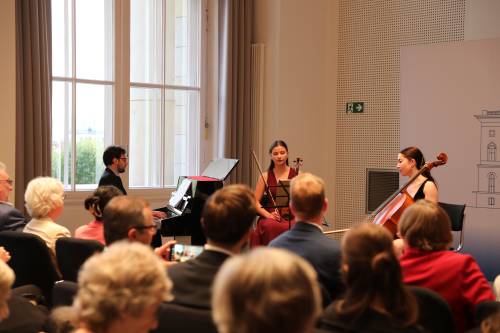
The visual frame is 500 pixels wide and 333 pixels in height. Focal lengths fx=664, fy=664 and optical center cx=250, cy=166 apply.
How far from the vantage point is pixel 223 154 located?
24.1 feet

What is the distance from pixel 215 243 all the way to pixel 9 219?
1.98m

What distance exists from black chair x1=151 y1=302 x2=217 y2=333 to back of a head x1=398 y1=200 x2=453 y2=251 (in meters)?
0.93

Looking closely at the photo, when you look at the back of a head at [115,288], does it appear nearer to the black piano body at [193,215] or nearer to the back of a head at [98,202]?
the back of a head at [98,202]

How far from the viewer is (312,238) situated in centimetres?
279

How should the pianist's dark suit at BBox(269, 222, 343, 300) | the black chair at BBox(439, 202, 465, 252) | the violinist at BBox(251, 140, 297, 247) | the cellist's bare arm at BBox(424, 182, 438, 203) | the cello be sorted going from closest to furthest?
1. the pianist's dark suit at BBox(269, 222, 343, 300)
2. the cello
3. the cellist's bare arm at BBox(424, 182, 438, 203)
4. the black chair at BBox(439, 202, 465, 252)
5. the violinist at BBox(251, 140, 297, 247)

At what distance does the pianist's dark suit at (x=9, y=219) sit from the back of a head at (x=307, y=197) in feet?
5.83

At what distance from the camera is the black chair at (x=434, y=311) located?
85.0 inches

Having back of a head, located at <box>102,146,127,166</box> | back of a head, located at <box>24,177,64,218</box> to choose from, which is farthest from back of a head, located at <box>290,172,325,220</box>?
back of a head, located at <box>102,146,127,166</box>

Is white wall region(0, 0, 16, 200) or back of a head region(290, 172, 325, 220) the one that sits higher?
white wall region(0, 0, 16, 200)

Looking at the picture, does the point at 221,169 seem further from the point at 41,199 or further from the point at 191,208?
the point at 41,199

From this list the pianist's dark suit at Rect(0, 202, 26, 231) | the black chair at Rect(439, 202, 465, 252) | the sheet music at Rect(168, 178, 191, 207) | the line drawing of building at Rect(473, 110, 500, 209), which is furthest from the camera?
the line drawing of building at Rect(473, 110, 500, 209)

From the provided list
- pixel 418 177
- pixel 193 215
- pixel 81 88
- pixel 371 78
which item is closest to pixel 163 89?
pixel 81 88

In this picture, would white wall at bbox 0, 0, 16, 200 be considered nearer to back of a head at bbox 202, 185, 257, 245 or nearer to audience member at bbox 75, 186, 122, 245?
audience member at bbox 75, 186, 122, 245

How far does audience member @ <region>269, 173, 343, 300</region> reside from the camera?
8.81ft
